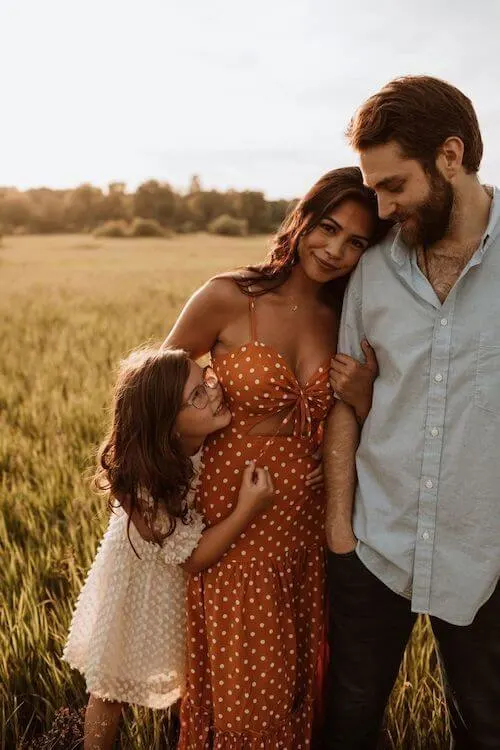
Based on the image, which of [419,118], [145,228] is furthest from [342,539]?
[145,228]

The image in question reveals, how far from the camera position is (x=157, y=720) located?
2.23 m

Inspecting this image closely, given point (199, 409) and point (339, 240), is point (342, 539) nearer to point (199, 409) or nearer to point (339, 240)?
point (199, 409)

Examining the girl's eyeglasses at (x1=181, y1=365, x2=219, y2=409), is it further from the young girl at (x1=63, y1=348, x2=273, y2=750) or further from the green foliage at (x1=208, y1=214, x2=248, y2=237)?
the green foliage at (x1=208, y1=214, x2=248, y2=237)

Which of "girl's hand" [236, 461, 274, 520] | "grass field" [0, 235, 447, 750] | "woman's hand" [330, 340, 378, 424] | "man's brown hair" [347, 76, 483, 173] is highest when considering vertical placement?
"man's brown hair" [347, 76, 483, 173]

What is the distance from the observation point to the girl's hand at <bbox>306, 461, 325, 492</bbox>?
80.4 inches

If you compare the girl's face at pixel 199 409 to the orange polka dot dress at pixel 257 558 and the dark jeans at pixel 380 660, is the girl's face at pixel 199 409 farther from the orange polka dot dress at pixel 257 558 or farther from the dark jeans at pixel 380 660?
the dark jeans at pixel 380 660

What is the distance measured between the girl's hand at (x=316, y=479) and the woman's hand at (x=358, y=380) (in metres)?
0.22

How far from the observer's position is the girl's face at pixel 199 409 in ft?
6.34

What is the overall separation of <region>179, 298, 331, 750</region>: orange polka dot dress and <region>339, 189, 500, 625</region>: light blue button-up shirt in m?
0.22

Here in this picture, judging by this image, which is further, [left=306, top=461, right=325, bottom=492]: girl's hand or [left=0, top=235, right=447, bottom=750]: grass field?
[left=0, top=235, right=447, bottom=750]: grass field

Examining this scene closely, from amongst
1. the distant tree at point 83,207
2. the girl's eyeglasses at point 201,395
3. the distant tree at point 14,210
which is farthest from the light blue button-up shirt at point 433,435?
the distant tree at point 83,207

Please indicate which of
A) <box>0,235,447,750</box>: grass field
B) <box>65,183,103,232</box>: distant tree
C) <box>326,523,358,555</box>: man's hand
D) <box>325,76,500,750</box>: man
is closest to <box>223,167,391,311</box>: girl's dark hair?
<box>325,76,500,750</box>: man

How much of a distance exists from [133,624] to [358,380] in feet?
3.17

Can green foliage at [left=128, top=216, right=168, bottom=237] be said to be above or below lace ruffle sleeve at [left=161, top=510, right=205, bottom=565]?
above
